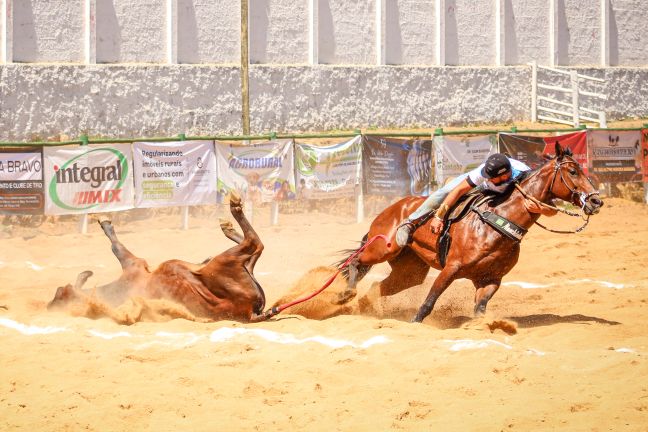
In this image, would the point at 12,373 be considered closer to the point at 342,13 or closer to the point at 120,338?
the point at 120,338

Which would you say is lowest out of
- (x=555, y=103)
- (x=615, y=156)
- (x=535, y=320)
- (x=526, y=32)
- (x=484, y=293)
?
(x=535, y=320)

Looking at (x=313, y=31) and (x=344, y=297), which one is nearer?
(x=344, y=297)

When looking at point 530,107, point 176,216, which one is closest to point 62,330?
point 176,216

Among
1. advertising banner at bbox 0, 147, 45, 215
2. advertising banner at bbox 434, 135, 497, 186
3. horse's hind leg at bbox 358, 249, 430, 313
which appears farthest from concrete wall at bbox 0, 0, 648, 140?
horse's hind leg at bbox 358, 249, 430, 313

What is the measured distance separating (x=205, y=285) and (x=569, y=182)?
3.69m

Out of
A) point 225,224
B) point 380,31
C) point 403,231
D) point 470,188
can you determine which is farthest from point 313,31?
point 225,224

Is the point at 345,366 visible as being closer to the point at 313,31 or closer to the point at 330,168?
the point at 330,168

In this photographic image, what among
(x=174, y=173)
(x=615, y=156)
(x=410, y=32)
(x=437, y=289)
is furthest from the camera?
(x=410, y=32)

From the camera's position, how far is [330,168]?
17.9 m

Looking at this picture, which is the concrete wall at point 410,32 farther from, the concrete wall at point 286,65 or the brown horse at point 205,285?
the brown horse at point 205,285

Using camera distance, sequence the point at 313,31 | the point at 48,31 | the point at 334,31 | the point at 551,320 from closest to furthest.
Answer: the point at 551,320, the point at 48,31, the point at 313,31, the point at 334,31

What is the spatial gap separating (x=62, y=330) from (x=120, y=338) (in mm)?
662

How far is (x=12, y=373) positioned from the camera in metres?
7.18

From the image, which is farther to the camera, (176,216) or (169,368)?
(176,216)
